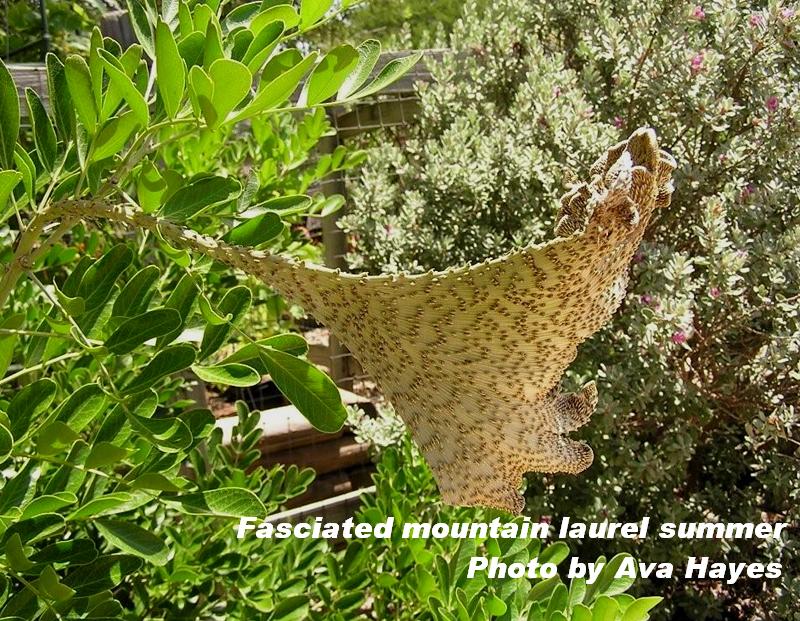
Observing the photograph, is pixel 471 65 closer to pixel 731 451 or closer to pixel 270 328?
pixel 270 328

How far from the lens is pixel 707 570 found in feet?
5.98

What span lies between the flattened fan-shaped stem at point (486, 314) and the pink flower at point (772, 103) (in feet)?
4.88

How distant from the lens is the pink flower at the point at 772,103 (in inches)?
66.6

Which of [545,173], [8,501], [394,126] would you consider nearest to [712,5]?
[545,173]

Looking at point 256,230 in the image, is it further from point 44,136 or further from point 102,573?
point 102,573

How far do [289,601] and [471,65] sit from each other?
1760 millimetres

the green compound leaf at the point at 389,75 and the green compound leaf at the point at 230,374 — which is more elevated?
the green compound leaf at the point at 389,75

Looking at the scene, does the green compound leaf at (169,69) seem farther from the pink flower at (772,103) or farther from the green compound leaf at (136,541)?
the pink flower at (772,103)

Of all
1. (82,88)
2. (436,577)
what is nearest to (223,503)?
(82,88)

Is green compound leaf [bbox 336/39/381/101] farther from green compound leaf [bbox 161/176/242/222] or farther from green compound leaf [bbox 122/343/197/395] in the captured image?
green compound leaf [bbox 122/343/197/395]

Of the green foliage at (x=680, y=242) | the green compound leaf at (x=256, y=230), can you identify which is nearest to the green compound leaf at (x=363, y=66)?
the green compound leaf at (x=256, y=230)

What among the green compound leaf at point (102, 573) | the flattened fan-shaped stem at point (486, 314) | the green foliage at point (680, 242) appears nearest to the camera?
the flattened fan-shaped stem at point (486, 314)

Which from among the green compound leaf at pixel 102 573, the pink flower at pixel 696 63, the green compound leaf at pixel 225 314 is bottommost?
the green compound leaf at pixel 102 573

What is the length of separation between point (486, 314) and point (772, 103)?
1.61 metres
